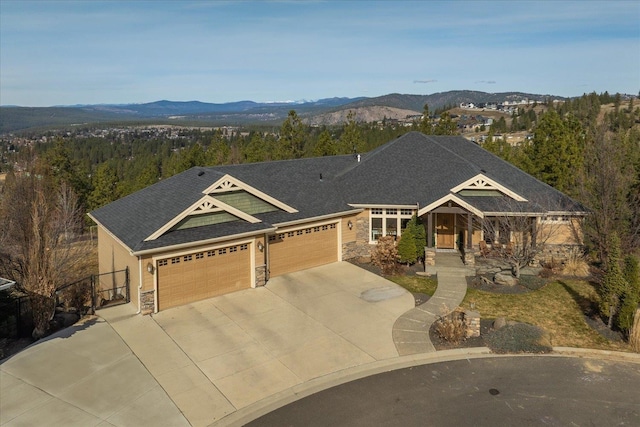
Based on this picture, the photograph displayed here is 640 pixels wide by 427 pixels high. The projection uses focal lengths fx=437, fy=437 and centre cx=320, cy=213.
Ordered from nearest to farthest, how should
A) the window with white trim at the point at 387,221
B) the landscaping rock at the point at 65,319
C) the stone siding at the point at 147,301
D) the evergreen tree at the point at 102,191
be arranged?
1. the landscaping rock at the point at 65,319
2. the stone siding at the point at 147,301
3. the window with white trim at the point at 387,221
4. the evergreen tree at the point at 102,191

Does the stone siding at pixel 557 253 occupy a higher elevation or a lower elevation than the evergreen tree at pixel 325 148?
lower

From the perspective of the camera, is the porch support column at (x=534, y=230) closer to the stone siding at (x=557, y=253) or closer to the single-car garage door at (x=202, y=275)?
the stone siding at (x=557, y=253)

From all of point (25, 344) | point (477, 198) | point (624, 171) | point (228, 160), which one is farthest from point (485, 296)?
point (228, 160)

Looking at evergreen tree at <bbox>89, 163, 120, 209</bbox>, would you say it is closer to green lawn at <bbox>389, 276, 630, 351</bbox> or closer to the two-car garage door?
the two-car garage door

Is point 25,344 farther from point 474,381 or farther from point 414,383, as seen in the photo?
point 474,381

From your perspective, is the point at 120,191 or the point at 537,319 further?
the point at 120,191

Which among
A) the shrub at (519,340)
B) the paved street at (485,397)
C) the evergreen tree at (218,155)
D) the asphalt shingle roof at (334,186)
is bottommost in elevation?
the paved street at (485,397)

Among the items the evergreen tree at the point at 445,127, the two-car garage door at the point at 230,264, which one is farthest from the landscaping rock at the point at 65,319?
the evergreen tree at the point at 445,127
